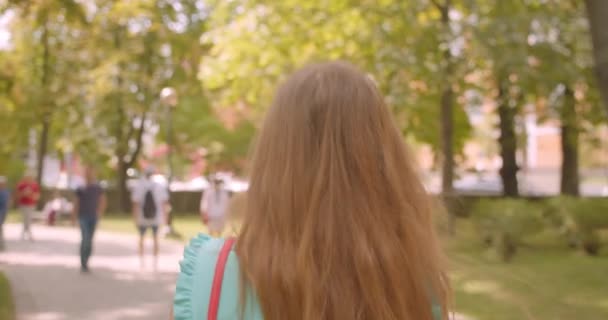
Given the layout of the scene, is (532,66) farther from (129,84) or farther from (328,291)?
(129,84)

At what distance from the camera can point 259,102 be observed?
85.9ft

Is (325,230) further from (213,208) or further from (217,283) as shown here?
(213,208)

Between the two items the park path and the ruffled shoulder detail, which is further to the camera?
the park path

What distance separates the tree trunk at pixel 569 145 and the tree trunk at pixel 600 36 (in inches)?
508

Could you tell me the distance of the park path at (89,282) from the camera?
31.1 ft

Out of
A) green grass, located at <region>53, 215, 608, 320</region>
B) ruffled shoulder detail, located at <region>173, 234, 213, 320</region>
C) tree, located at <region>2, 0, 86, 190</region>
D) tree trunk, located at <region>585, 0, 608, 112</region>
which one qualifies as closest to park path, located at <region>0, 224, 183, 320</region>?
green grass, located at <region>53, 215, 608, 320</region>

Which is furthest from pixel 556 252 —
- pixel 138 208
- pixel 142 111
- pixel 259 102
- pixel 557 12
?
pixel 142 111

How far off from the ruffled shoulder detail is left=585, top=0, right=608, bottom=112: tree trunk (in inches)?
265

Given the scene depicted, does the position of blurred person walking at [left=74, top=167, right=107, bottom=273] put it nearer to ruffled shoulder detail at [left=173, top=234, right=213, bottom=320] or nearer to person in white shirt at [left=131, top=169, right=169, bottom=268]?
person in white shirt at [left=131, top=169, right=169, bottom=268]

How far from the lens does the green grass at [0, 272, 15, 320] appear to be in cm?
905

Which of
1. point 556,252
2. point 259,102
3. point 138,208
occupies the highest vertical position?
point 259,102

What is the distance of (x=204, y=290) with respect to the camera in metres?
1.78

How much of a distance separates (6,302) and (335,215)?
921 centimetres

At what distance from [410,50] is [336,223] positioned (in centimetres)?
1747
